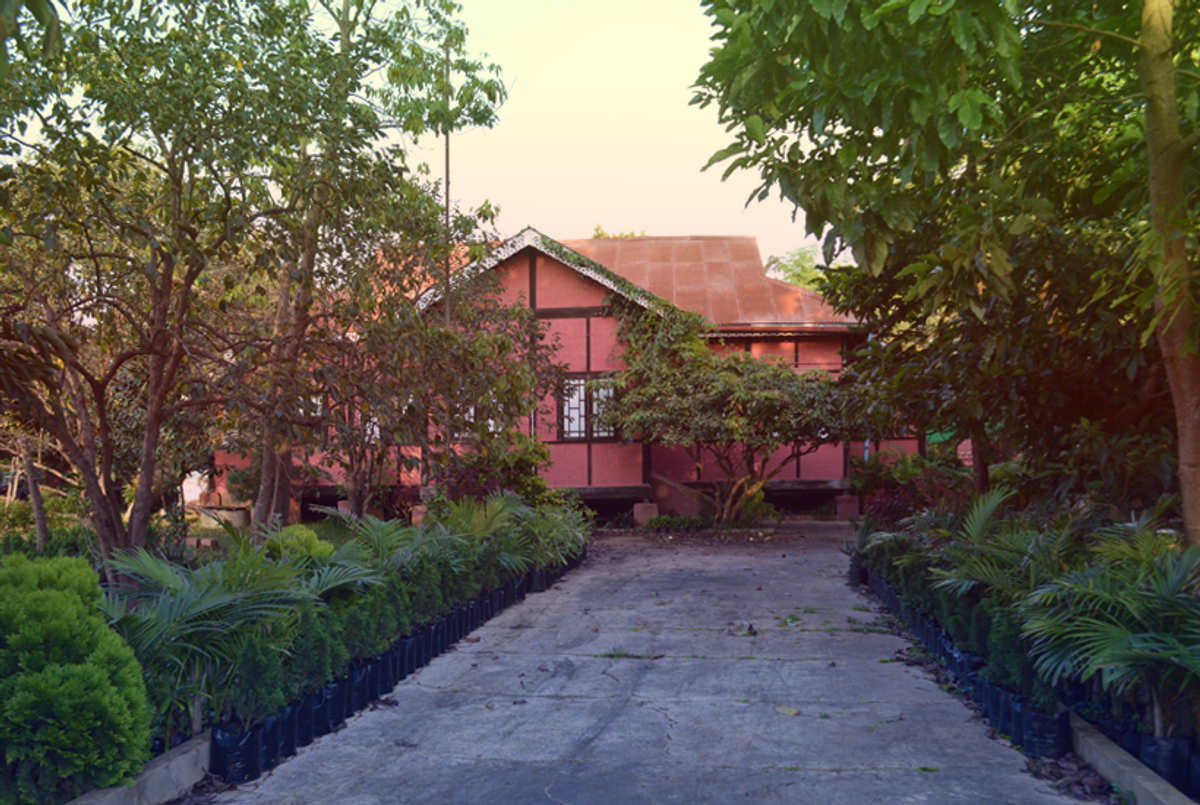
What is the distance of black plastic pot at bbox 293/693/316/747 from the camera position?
212 inches

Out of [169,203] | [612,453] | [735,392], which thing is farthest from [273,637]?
[612,453]

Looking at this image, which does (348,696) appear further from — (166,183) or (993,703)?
(166,183)

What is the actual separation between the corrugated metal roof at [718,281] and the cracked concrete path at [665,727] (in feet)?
36.7

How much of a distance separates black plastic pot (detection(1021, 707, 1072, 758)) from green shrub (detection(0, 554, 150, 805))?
473 centimetres

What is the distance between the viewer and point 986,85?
7.13 metres

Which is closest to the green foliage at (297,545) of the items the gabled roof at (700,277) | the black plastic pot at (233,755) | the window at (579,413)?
the black plastic pot at (233,755)

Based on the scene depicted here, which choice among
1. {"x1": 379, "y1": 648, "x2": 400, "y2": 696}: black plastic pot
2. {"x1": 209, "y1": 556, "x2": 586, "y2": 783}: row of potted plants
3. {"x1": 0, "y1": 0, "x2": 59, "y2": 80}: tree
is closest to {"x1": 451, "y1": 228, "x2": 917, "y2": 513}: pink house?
{"x1": 209, "y1": 556, "x2": 586, "y2": 783}: row of potted plants

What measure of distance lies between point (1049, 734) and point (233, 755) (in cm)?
456

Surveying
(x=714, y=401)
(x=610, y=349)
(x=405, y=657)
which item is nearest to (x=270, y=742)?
(x=405, y=657)

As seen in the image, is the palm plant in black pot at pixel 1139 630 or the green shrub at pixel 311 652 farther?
the green shrub at pixel 311 652

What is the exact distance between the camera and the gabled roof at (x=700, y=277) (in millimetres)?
19781

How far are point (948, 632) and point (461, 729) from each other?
3.91 meters

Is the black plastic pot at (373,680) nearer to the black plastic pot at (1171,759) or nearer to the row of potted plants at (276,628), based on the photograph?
the row of potted plants at (276,628)

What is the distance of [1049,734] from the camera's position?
16.6 feet
